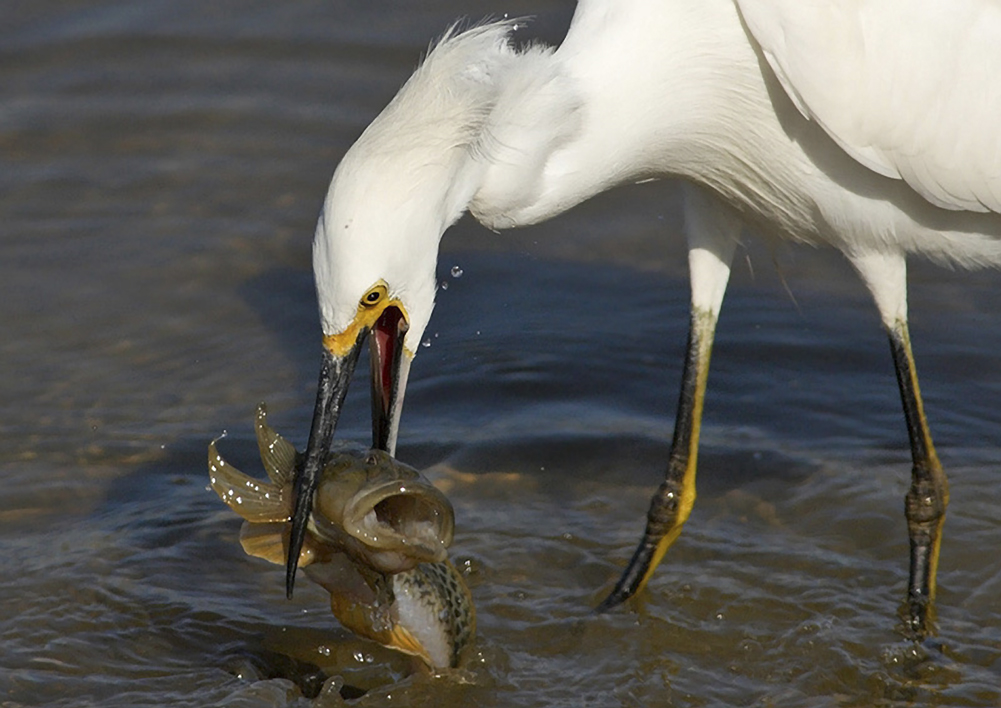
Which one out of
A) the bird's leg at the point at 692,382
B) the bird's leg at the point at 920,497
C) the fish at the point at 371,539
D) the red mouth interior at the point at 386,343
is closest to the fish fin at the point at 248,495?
the fish at the point at 371,539

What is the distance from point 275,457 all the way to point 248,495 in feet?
0.57

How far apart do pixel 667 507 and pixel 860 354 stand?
6.28ft

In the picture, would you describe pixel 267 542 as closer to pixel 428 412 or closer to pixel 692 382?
pixel 692 382

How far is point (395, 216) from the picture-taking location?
4270 millimetres

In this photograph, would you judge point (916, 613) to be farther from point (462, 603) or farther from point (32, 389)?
point (32, 389)

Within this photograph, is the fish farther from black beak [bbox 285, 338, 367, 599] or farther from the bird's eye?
the bird's eye

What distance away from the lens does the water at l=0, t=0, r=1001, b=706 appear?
5.27m

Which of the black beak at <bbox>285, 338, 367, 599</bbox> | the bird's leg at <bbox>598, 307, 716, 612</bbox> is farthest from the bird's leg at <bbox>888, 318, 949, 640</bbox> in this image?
the black beak at <bbox>285, 338, 367, 599</bbox>

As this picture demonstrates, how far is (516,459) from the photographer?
6.58 meters

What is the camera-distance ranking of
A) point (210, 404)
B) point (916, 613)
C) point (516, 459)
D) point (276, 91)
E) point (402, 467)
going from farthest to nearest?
point (276, 91), point (210, 404), point (516, 459), point (916, 613), point (402, 467)

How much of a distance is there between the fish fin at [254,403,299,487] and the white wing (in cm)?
203

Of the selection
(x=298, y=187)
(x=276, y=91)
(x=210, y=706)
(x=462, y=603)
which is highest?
(x=276, y=91)

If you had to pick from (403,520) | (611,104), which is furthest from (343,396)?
(611,104)

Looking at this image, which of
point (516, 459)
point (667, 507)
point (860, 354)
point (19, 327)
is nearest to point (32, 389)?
point (19, 327)
